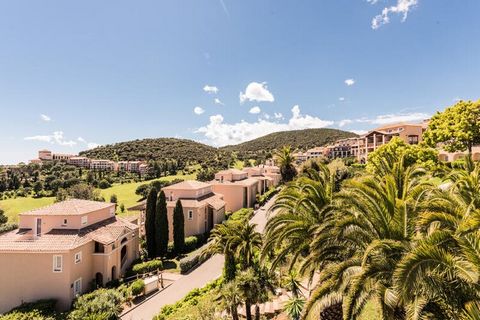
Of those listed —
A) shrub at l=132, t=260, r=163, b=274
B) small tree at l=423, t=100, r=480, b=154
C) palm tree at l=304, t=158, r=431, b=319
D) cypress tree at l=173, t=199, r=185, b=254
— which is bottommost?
shrub at l=132, t=260, r=163, b=274

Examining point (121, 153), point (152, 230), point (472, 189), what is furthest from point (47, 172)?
point (472, 189)

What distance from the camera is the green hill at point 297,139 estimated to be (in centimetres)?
16038

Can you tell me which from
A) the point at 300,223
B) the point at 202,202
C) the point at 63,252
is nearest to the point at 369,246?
the point at 300,223

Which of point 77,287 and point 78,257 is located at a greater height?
point 78,257

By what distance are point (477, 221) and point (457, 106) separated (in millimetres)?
30583

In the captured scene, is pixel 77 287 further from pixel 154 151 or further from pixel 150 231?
pixel 154 151

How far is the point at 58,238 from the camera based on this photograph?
22.8 m

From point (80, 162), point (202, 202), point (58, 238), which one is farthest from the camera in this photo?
point (80, 162)

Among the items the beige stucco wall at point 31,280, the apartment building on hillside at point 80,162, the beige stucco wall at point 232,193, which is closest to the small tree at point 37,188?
the apartment building on hillside at point 80,162

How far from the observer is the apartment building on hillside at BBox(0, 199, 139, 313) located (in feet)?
69.3

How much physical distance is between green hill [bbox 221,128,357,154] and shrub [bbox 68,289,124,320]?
137 m

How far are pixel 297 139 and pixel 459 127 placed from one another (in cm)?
14345

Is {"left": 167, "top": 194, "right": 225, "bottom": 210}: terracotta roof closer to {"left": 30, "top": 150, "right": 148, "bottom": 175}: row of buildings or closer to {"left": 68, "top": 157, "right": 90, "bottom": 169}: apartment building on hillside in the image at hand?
{"left": 30, "top": 150, "right": 148, "bottom": 175}: row of buildings

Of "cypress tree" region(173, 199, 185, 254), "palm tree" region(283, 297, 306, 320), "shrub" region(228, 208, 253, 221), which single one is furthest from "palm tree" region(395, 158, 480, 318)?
"shrub" region(228, 208, 253, 221)
